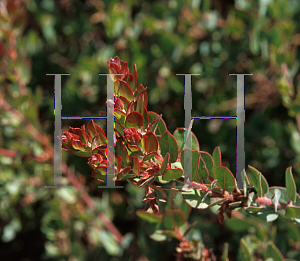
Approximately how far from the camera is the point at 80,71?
160cm

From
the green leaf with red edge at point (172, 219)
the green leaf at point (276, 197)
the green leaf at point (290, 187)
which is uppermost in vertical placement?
the green leaf at point (290, 187)

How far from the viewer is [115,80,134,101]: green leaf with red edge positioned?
0.54 m

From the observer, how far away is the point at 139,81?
1.54 metres

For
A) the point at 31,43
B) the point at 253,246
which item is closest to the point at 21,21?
the point at 31,43

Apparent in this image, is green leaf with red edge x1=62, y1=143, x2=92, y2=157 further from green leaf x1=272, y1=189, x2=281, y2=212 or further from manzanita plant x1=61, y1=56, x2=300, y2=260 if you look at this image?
green leaf x1=272, y1=189, x2=281, y2=212

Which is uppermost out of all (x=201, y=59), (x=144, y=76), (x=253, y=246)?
(x=201, y=59)

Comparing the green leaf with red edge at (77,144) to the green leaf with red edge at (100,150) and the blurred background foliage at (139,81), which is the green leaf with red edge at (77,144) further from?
the blurred background foliage at (139,81)

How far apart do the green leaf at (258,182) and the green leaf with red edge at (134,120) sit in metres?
0.30

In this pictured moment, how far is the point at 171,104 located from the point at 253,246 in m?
1.00

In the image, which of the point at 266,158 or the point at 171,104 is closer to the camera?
the point at 266,158

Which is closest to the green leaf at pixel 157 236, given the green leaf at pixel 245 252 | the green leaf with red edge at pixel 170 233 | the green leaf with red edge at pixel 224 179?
the green leaf with red edge at pixel 170 233

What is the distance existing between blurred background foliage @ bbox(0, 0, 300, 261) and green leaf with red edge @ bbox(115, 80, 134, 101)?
0.85 m

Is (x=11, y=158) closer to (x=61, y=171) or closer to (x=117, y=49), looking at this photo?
(x=61, y=171)

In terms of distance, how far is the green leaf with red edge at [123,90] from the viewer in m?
0.54
